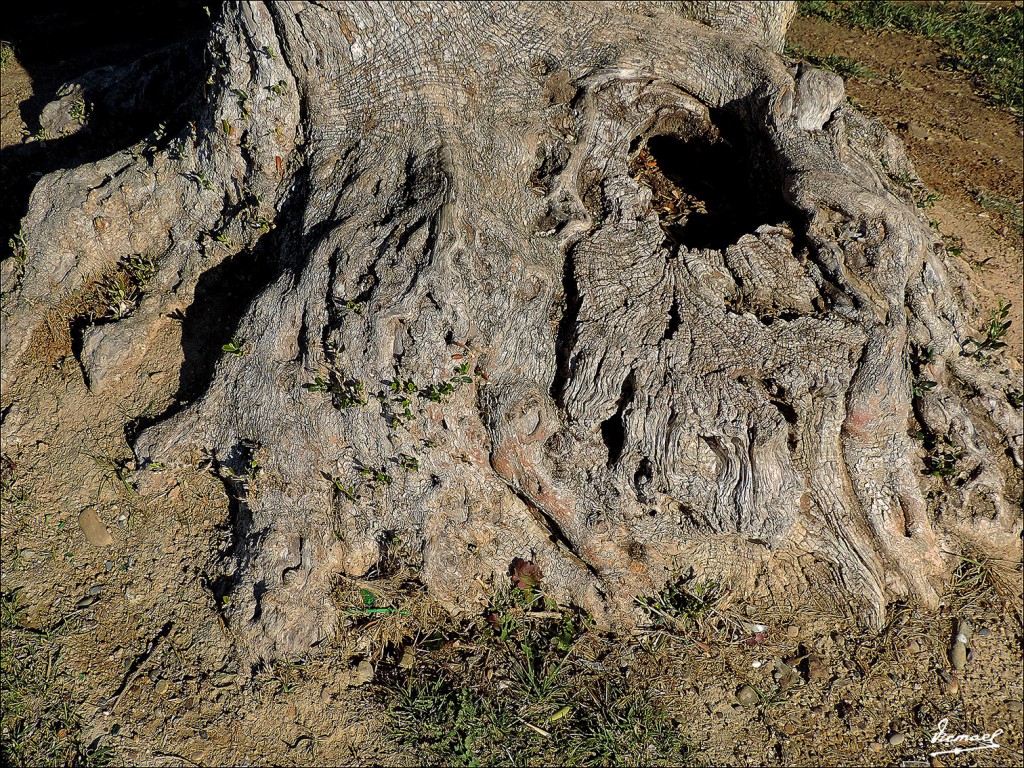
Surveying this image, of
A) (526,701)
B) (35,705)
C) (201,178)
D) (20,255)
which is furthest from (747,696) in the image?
(20,255)

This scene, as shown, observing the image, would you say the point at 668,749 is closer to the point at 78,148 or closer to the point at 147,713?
the point at 147,713

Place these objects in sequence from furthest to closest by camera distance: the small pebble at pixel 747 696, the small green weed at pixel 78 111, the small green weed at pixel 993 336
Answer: the small green weed at pixel 78 111
the small green weed at pixel 993 336
the small pebble at pixel 747 696

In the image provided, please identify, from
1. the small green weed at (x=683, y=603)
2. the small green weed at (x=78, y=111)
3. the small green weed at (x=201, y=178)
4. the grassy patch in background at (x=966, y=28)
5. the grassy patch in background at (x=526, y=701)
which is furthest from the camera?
the grassy patch in background at (x=966, y=28)

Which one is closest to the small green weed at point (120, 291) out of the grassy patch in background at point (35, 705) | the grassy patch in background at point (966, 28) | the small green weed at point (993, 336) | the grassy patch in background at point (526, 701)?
the grassy patch in background at point (35, 705)

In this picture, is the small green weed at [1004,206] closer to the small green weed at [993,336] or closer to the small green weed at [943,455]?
the small green weed at [993,336]

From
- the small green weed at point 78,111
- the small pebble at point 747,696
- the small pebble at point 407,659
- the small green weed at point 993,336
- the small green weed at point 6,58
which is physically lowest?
the small pebble at point 747,696

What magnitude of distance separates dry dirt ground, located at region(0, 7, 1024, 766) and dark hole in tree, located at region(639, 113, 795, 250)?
1925 mm

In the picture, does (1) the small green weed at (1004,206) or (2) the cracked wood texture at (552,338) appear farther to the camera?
(1) the small green weed at (1004,206)

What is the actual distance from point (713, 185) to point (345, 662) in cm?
383

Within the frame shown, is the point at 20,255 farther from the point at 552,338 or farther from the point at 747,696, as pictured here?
the point at 747,696

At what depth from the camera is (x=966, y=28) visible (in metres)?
6.88

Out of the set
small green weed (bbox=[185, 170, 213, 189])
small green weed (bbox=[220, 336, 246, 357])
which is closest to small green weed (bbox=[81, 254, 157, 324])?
small green weed (bbox=[185, 170, 213, 189])

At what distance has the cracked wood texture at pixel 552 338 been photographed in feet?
10.7

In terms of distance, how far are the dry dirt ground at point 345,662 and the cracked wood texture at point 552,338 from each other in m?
0.19
